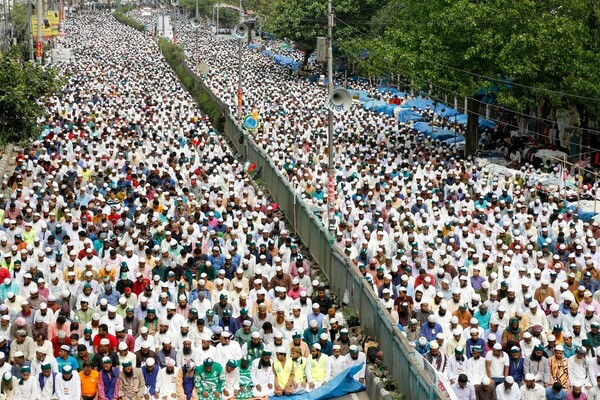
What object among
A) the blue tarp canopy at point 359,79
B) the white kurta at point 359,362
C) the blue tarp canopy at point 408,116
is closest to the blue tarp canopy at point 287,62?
the blue tarp canopy at point 359,79

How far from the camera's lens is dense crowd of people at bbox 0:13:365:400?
410 inches

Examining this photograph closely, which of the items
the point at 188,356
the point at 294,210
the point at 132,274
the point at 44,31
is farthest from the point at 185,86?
the point at 188,356

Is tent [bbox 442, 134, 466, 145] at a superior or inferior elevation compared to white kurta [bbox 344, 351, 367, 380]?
inferior

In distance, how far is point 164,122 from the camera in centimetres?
2988

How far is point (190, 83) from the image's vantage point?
44188 mm

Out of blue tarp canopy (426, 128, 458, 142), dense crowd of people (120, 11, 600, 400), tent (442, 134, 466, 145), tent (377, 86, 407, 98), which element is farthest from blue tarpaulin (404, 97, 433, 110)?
dense crowd of people (120, 11, 600, 400)

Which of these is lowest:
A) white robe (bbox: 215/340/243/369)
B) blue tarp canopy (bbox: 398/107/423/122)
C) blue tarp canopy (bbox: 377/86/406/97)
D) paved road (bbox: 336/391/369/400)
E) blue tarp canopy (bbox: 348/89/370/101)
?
blue tarp canopy (bbox: 377/86/406/97)

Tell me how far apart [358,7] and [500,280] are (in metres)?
34.5

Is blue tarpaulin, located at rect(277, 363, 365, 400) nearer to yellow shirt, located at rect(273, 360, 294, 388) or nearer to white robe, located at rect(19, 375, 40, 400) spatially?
yellow shirt, located at rect(273, 360, 294, 388)

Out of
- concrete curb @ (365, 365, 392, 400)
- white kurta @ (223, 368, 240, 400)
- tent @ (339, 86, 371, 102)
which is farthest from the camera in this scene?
tent @ (339, 86, 371, 102)

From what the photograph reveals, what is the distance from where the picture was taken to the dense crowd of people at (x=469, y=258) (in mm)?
10766

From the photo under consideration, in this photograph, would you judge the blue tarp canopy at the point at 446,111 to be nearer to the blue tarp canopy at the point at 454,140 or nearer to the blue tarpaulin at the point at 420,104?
the blue tarpaulin at the point at 420,104

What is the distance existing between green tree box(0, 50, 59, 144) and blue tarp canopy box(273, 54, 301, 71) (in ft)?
106

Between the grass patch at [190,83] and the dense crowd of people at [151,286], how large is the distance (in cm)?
1012
